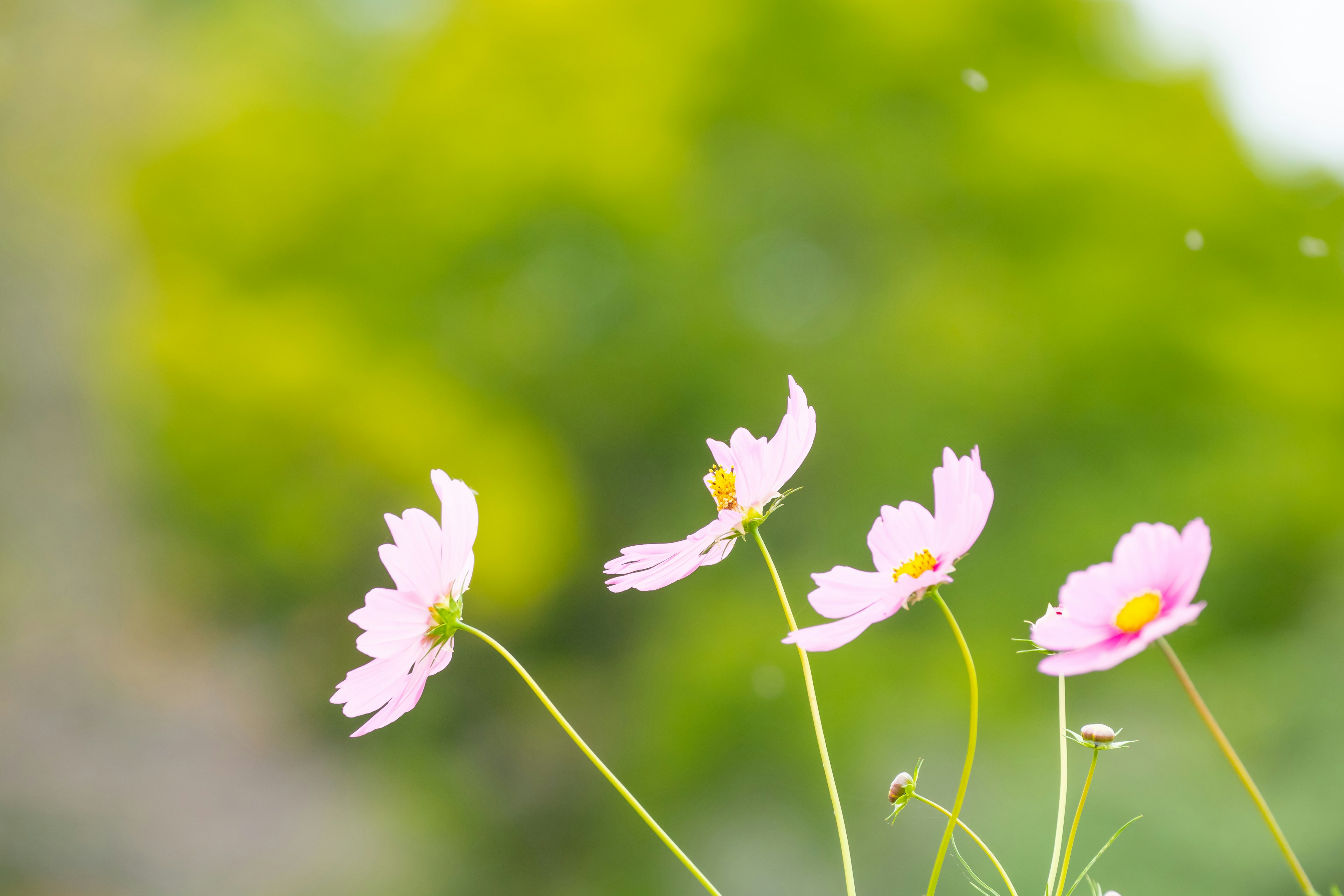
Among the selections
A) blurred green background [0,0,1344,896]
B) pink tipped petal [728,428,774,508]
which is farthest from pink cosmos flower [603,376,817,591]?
blurred green background [0,0,1344,896]

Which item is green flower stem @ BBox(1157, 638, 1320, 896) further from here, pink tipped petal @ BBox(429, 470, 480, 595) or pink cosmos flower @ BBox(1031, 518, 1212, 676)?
pink tipped petal @ BBox(429, 470, 480, 595)

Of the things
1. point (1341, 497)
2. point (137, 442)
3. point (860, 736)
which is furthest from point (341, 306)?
point (1341, 497)

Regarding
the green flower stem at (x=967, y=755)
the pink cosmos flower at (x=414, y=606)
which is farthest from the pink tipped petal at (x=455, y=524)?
the green flower stem at (x=967, y=755)

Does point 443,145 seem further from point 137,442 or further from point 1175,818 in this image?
point 1175,818

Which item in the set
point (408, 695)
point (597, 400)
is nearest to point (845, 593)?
point (408, 695)

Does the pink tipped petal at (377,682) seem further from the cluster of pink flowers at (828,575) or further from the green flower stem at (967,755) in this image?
the green flower stem at (967,755)

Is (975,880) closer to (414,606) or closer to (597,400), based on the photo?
(414,606)

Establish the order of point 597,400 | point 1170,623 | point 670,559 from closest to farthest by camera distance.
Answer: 1. point 1170,623
2. point 670,559
3. point 597,400
